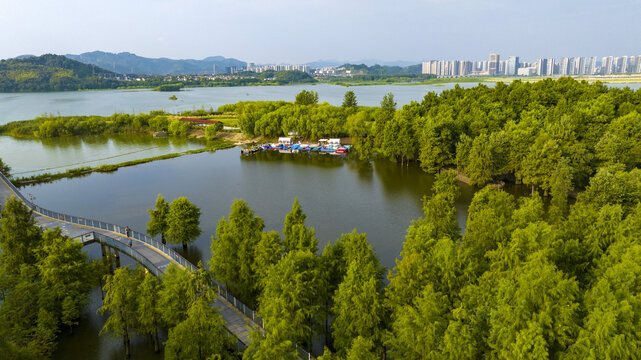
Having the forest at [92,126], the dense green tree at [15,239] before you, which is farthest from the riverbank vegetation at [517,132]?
the dense green tree at [15,239]

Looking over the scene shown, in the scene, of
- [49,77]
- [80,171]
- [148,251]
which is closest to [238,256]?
[148,251]

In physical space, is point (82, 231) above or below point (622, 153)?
below

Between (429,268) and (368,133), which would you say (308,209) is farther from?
(368,133)

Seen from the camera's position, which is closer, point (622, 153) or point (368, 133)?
point (622, 153)

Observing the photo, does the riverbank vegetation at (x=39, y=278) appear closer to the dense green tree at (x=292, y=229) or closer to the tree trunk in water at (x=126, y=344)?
the tree trunk in water at (x=126, y=344)

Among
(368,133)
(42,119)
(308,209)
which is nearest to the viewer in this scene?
(308,209)

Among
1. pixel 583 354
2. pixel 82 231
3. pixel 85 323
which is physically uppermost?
pixel 583 354

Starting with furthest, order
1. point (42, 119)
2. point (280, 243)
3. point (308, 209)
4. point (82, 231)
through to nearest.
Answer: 1. point (42, 119)
2. point (308, 209)
3. point (82, 231)
4. point (280, 243)

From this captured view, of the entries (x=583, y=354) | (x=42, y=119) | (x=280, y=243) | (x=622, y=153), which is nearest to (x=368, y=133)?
(x=622, y=153)

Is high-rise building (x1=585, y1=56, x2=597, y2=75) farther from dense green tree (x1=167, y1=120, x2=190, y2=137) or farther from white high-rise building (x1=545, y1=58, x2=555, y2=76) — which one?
dense green tree (x1=167, y1=120, x2=190, y2=137)
